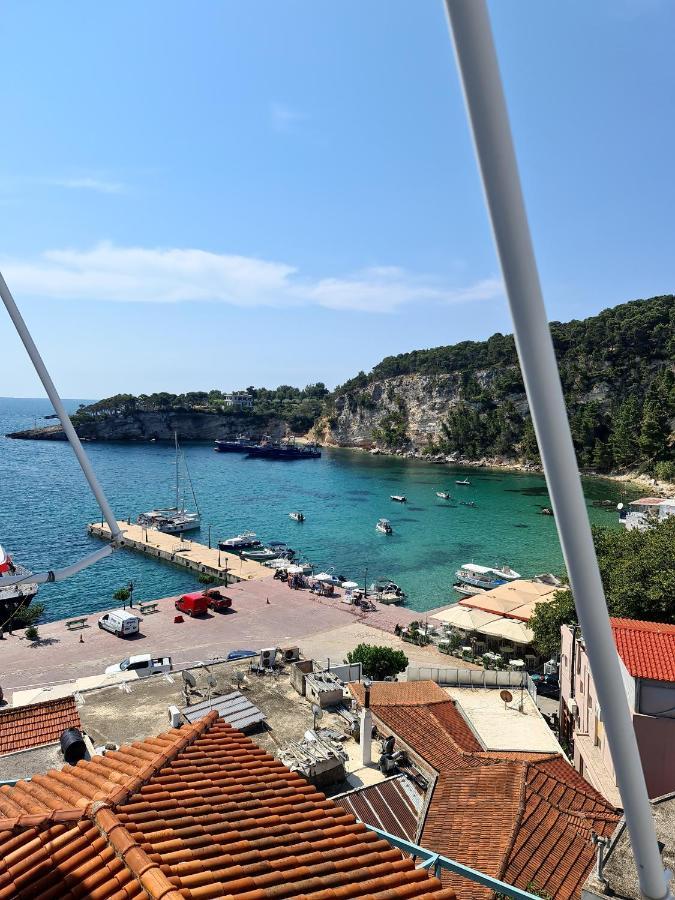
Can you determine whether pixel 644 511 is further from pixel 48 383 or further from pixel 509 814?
pixel 48 383

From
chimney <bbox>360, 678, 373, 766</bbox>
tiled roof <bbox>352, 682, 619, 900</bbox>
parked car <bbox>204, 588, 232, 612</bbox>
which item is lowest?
parked car <bbox>204, 588, 232, 612</bbox>

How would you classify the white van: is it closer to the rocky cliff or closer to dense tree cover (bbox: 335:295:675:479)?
dense tree cover (bbox: 335:295:675:479)

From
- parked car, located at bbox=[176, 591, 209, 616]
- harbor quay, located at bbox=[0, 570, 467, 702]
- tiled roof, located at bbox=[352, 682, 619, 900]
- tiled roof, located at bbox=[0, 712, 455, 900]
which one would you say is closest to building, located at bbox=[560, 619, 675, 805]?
tiled roof, located at bbox=[352, 682, 619, 900]

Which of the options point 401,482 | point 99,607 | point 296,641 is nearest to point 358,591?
point 296,641

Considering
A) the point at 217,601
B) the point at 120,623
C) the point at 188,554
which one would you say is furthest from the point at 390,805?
the point at 188,554

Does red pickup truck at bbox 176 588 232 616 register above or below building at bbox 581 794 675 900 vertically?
below

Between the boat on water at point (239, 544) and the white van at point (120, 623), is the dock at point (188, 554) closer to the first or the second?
the boat on water at point (239, 544)

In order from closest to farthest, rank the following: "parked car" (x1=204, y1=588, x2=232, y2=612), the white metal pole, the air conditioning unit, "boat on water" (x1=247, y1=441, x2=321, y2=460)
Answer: the white metal pole → the air conditioning unit → "parked car" (x1=204, y1=588, x2=232, y2=612) → "boat on water" (x1=247, y1=441, x2=321, y2=460)
